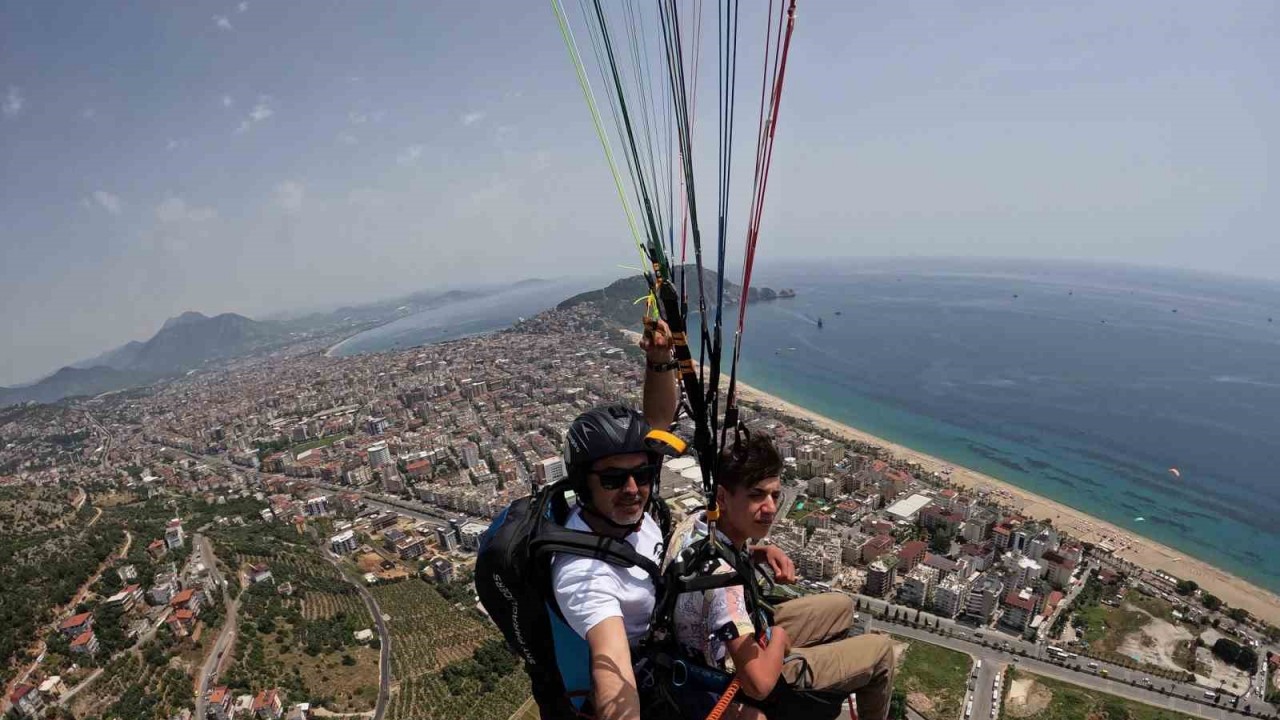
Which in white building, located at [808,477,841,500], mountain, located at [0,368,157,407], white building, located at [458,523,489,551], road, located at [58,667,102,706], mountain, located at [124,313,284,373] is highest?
mountain, located at [124,313,284,373]

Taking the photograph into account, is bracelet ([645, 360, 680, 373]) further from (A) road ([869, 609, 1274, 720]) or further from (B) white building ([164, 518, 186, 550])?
(B) white building ([164, 518, 186, 550])

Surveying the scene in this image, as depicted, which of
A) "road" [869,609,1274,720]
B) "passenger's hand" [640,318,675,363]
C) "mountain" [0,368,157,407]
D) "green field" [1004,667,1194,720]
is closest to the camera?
"passenger's hand" [640,318,675,363]

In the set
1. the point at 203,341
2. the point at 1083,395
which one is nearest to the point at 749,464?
the point at 1083,395

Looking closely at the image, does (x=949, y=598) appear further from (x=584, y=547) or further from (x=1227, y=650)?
(x=584, y=547)


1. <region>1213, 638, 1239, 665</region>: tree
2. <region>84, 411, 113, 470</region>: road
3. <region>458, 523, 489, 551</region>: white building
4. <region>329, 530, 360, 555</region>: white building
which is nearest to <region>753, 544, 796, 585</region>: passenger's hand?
<region>1213, 638, 1239, 665</region>: tree

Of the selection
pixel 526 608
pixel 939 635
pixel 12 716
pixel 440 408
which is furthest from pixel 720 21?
pixel 440 408

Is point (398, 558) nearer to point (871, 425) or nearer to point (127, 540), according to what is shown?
point (127, 540)

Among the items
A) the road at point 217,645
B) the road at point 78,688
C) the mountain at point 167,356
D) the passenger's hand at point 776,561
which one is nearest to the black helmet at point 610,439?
the passenger's hand at point 776,561

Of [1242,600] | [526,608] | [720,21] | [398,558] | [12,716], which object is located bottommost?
[1242,600]
